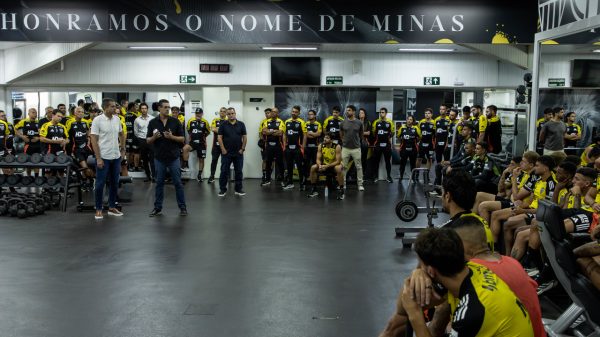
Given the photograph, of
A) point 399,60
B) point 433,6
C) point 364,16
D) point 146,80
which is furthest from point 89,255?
point 399,60

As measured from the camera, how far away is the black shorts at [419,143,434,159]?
44.0 ft

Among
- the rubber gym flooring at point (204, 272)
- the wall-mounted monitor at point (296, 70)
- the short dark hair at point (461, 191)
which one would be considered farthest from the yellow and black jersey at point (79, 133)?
the short dark hair at point (461, 191)

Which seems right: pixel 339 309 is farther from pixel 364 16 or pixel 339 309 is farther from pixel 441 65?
pixel 441 65

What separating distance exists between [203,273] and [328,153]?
582 cm

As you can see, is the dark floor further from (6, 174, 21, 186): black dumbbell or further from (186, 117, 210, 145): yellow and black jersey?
(186, 117, 210, 145): yellow and black jersey

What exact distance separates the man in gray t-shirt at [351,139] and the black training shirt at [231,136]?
2184 millimetres

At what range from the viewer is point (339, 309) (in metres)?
4.59

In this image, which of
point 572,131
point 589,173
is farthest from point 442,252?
point 572,131

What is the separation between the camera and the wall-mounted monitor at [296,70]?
13.5 metres

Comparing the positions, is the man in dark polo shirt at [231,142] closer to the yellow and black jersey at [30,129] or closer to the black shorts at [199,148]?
the black shorts at [199,148]

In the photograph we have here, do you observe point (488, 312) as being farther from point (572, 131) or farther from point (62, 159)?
point (572, 131)

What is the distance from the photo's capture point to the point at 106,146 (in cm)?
824

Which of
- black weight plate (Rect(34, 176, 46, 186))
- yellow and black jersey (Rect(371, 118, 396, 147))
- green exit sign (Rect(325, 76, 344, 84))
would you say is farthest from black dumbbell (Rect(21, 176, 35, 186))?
yellow and black jersey (Rect(371, 118, 396, 147))

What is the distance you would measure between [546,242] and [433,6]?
2.87m
